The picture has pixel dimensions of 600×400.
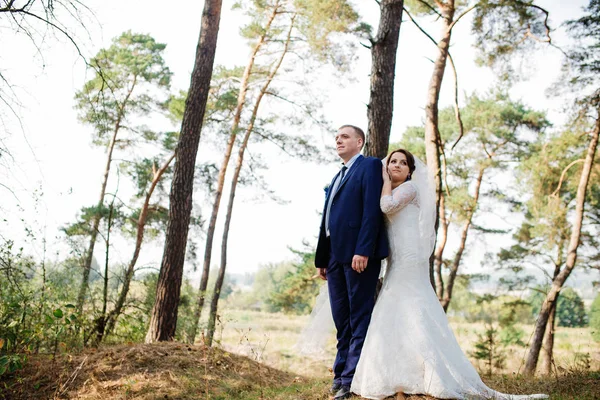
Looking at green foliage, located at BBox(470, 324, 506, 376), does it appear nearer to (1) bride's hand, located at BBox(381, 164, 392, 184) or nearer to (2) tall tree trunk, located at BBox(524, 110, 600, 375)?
(2) tall tree trunk, located at BBox(524, 110, 600, 375)

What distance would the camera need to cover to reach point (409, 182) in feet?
12.9

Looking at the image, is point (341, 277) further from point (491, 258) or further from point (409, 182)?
point (491, 258)

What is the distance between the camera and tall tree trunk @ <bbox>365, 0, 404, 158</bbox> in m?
5.41

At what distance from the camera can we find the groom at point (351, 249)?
3779mm

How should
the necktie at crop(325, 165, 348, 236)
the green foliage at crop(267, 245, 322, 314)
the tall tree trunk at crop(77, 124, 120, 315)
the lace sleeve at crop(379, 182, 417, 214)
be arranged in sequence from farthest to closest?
1. the green foliage at crop(267, 245, 322, 314)
2. the tall tree trunk at crop(77, 124, 120, 315)
3. the necktie at crop(325, 165, 348, 236)
4. the lace sleeve at crop(379, 182, 417, 214)

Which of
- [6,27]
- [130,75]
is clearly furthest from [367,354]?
[130,75]

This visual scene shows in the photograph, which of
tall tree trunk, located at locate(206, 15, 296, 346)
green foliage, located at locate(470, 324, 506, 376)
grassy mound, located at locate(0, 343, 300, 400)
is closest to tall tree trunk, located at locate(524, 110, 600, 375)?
green foliage, located at locate(470, 324, 506, 376)

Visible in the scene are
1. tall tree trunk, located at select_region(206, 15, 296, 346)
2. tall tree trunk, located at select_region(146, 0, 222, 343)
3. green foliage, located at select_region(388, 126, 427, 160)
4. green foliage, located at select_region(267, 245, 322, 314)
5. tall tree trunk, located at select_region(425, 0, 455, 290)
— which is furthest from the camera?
green foliage, located at select_region(388, 126, 427, 160)

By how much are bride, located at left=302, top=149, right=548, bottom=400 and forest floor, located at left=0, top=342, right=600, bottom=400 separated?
0.82 meters

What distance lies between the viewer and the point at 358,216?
3896mm

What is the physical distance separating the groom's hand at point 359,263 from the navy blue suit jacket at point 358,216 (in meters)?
0.03

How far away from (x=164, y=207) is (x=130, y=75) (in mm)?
4219

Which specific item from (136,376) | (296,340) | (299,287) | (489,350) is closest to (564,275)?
(489,350)

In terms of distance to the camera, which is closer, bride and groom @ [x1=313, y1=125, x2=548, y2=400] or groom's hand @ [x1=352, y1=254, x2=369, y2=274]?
bride and groom @ [x1=313, y1=125, x2=548, y2=400]
